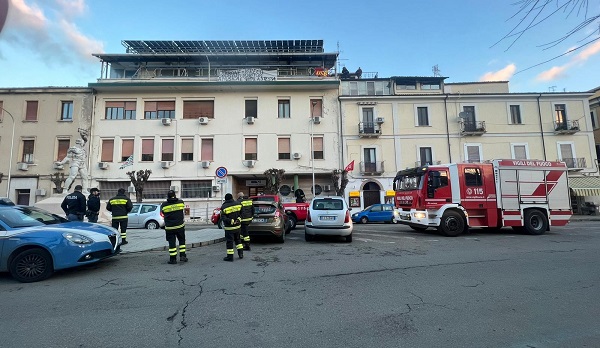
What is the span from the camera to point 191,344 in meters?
3.38

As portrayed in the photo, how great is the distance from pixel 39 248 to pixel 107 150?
24892 millimetres

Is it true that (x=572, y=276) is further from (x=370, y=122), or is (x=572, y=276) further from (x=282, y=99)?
(x=282, y=99)

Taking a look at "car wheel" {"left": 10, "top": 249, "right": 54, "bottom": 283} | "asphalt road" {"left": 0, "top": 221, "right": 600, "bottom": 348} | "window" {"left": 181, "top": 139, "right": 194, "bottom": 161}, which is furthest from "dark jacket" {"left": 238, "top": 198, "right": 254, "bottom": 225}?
"window" {"left": 181, "top": 139, "right": 194, "bottom": 161}

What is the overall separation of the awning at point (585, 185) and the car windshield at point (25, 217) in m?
33.7

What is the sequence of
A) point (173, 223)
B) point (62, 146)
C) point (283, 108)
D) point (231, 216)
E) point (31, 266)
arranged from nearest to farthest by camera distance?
point (31, 266), point (173, 223), point (231, 216), point (62, 146), point (283, 108)

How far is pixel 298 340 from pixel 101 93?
104ft

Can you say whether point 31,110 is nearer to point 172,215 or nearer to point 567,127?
point 172,215

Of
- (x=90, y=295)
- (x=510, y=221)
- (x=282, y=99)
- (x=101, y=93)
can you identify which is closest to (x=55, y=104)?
(x=101, y=93)

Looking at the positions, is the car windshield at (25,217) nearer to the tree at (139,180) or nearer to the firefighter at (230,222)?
the firefighter at (230,222)

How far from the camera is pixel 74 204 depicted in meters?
9.39

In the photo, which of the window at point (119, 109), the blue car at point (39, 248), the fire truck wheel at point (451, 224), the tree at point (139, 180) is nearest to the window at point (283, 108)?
the tree at point (139, 180)

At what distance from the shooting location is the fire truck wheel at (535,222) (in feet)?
43.3

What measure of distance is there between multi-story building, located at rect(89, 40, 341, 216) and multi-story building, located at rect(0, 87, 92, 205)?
1890 mm

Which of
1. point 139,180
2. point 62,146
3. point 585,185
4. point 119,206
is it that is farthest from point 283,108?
point 585,185
